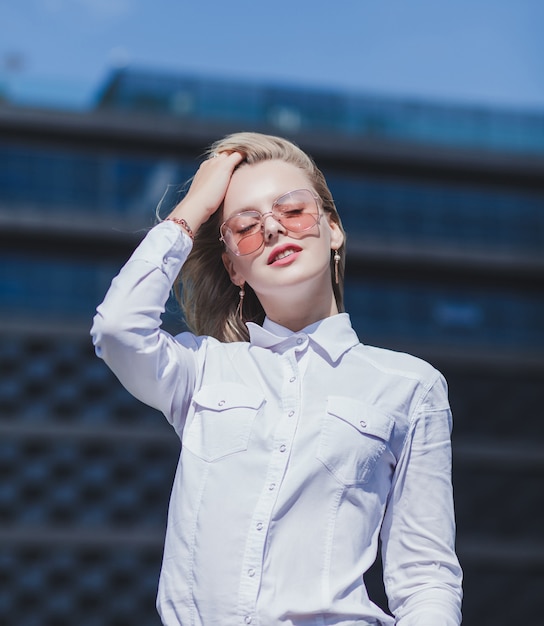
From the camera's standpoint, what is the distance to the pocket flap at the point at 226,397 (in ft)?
6.83

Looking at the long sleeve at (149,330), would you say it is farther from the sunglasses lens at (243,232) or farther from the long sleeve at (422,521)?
the long sleeve at (422,521)

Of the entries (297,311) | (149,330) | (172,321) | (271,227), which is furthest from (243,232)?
(172,321)

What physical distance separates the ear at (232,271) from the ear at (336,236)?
0.24 metres

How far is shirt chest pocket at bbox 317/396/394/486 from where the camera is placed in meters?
1.98

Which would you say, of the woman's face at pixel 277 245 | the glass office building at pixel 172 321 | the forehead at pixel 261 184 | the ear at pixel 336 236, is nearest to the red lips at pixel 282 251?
the woman's face at pixel 277 245

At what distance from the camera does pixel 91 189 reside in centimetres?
3572

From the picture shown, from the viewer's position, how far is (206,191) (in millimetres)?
2268

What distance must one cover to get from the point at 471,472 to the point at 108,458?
13.0 m

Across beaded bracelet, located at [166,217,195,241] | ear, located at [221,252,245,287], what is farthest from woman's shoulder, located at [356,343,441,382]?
beaded bracelet, located at [166,217,195,241]

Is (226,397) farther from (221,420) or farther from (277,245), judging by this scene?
(277,245)

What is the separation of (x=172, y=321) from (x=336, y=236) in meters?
31.0

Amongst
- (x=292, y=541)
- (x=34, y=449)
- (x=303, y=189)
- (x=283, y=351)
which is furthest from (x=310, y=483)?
(x=34, y=449)

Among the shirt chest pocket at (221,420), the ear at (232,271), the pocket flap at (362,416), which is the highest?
the ear at (232,271)

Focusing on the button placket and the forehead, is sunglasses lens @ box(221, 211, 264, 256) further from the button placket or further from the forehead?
the button placket
